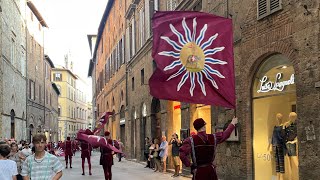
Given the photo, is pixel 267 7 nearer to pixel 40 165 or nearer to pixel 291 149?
pixel 291 149

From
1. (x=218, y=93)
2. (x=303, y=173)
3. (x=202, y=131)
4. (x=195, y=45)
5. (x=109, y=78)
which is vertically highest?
(x=109, y=78)

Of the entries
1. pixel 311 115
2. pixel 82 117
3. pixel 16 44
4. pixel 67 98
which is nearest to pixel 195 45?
pixel 311 115

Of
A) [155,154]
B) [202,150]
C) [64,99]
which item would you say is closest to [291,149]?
[202,150]

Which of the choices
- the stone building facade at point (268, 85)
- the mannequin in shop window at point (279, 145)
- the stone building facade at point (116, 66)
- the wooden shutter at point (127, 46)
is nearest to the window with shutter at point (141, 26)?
the wooden shutter at point (127, 46)

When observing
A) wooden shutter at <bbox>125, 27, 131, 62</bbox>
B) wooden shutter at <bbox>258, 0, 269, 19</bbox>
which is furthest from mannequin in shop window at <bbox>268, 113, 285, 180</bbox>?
wooden shutter at <bbox>125, 27, 131, 62</bbox>

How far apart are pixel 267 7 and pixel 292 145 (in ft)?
11.1

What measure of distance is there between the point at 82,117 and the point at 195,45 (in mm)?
102008

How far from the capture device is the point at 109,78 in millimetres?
46375

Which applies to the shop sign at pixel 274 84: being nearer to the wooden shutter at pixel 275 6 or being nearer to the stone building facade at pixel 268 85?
the stone building facade at pixel 268 85

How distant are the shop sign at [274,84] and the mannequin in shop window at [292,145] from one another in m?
0.74

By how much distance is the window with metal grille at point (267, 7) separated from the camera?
1119 centimetres

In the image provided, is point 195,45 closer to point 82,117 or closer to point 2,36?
point 2,36

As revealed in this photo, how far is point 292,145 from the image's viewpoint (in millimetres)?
10883

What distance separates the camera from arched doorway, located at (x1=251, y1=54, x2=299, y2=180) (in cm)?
1103
